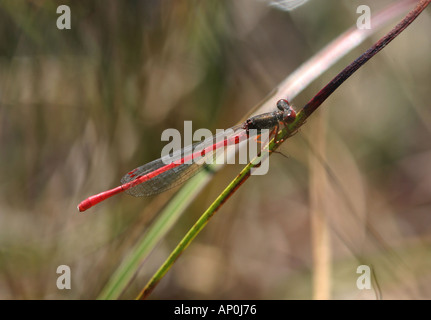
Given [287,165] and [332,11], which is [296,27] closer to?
[332,11]

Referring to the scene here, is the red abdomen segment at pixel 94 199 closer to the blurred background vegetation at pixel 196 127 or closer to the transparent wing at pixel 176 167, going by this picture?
the transparent wing at pixel 176 167

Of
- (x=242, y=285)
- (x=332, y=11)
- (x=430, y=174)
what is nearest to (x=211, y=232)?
(x=242, y=285)

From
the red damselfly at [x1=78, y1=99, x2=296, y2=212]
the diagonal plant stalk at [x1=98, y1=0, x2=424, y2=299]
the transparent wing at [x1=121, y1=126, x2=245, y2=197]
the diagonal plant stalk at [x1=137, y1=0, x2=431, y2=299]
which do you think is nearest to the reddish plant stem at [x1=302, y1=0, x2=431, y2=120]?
the diagonal plant stalk at [x1=137, y1=0, x2=431, y2=299]

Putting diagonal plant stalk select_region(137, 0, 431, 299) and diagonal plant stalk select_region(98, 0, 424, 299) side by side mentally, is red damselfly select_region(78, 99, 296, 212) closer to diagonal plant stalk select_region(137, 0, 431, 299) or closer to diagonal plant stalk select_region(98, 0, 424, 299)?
diagonal plant stalk select_region(98, 0, 424, 299)

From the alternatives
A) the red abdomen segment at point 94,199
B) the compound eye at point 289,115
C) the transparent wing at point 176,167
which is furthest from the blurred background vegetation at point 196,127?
the compound eye at point 289,115

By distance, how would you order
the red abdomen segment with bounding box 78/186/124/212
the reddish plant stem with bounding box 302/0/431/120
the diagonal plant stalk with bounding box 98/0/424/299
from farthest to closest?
the red abdomen segment with bounding box 78/186/124/212 → the diagonal plant stalk with bounding box 98/0/424/299 → the reddish plant stem with bounding box 302/0/431/120
